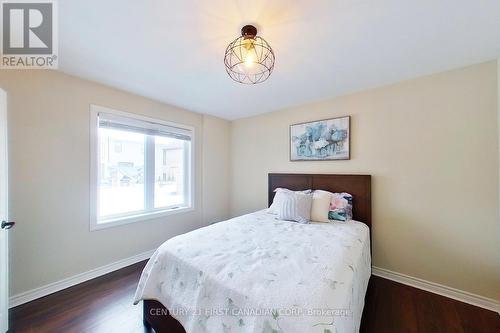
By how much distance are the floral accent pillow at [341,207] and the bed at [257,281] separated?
327 mm

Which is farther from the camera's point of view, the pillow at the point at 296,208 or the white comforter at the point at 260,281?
the pillow at the point at 296,208

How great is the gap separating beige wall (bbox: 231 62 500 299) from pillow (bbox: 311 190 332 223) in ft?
1.71

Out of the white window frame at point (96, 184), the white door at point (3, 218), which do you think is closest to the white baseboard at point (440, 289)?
the white window frame at point (96, 184)

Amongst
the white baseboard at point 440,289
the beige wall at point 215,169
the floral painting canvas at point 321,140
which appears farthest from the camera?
the beige wall at point 215,169

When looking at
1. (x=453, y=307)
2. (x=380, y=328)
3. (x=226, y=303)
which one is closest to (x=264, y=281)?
(x=226, y=303)

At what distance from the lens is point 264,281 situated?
1124mm

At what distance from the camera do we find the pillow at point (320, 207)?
2.36 meters

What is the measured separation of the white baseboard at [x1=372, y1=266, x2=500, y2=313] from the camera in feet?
6.12

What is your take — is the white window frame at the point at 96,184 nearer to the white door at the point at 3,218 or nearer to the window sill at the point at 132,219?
the window sill at the point at 132,219

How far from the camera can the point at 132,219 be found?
2715mm

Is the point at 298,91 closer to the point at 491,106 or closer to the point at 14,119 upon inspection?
the point at 491,106

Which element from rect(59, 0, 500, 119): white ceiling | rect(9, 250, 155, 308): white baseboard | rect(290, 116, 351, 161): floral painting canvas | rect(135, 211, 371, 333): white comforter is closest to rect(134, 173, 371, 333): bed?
rect(135, 211, 371, 333): white comforter

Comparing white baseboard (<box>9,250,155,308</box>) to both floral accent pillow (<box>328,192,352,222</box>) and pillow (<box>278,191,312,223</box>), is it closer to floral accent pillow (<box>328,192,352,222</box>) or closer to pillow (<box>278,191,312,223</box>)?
pillow (<box>278,191,312,223</box>)

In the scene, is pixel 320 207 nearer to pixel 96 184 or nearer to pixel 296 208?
pixel 296 208
